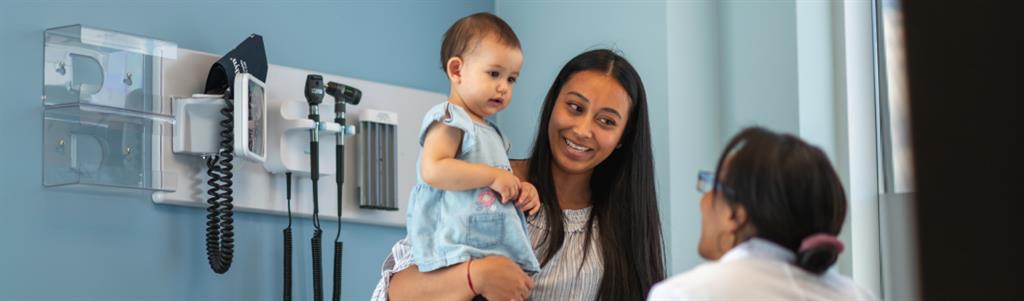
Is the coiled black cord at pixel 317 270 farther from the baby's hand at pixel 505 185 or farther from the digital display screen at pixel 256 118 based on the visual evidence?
the baby's hand at pixel 505 185

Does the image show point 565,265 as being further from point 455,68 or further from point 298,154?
point 298,154

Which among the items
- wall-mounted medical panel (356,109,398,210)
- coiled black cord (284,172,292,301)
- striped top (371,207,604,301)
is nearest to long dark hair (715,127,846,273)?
striped top (371,207,604,301)

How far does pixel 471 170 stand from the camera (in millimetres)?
1670

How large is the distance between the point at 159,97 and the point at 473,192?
79 centimetres

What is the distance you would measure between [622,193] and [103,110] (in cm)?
93

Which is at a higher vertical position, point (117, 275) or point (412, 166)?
point (412, 166)

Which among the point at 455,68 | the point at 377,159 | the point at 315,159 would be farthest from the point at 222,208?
the point at 455,68

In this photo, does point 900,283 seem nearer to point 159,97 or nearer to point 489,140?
point 489,140

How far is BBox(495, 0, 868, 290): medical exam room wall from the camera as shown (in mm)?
2400

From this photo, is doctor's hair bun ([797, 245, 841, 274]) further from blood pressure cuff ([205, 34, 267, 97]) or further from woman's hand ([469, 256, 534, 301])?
blood pressure cuff ([205, 34, 267, 97])

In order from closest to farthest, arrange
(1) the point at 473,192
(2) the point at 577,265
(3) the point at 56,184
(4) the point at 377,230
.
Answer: (1) the point at 473,192
(2) the point at 577,265
(3) the point at 56,184
(4) the point at 377,230

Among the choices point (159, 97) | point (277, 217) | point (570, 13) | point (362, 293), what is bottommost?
point (362, 293)

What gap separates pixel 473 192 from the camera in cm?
171

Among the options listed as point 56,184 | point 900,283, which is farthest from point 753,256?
point 56,184
